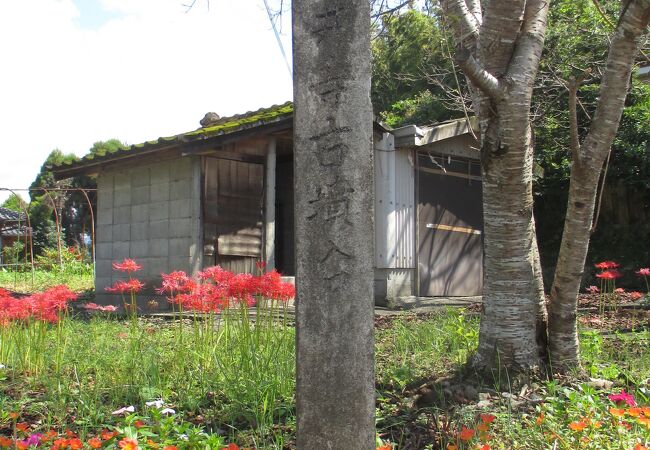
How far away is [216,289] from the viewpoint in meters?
4.11

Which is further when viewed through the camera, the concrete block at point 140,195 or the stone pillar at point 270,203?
the concrete block at point 140,195

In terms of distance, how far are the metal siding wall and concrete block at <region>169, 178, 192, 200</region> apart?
11.5 ft

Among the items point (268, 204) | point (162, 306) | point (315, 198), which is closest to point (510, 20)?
point (315, 198)

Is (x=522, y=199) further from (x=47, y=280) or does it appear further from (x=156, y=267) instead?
(x=47, y=280)

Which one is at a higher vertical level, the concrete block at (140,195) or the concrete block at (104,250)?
the concrete block at (140,195)

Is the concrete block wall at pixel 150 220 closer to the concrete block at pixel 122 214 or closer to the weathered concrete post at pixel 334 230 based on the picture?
the concrete block at pixel 122 214

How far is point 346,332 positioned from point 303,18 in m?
1.07

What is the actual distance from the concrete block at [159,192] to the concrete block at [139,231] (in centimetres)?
46

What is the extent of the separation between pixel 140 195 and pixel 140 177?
0.31 metres

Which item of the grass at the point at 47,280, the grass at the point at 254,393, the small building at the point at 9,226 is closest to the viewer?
the grass at the point at 254,393

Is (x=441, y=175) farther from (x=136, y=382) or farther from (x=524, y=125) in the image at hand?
(x=136, y=382)

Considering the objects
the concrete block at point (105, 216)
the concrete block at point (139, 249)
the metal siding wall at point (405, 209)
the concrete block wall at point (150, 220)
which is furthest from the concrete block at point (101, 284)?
the metal siding wall at point (405, 209)

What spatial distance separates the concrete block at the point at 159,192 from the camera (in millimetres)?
10125

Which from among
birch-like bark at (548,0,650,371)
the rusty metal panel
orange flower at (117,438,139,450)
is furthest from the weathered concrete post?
the rusty metal panel
